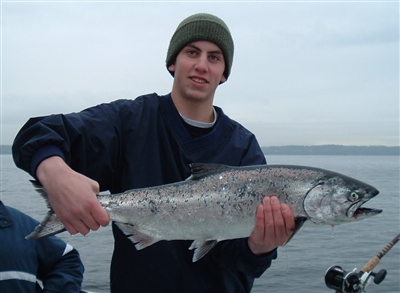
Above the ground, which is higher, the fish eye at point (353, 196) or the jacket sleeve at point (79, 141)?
the jacket sleeve at point (79, 141)

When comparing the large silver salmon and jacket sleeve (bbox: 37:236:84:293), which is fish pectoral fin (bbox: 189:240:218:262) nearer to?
the large silver salmon

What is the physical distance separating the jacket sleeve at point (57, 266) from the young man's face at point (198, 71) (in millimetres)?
2092

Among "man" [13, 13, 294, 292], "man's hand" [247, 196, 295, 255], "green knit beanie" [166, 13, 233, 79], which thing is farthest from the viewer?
"green knit beanie" [166, 13, 233, 79]

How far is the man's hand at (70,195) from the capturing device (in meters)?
2.86

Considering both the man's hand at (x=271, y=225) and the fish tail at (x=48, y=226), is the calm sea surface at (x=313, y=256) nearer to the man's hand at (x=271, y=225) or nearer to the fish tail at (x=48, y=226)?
the man's hand at (x=271, y=225)

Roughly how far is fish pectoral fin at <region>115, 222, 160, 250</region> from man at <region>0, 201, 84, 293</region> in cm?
117

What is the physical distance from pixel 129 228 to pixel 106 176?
501 millimetres

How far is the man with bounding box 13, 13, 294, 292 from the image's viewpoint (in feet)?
10.5

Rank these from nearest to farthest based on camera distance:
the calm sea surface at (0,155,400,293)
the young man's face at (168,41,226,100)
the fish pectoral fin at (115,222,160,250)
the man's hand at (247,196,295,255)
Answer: the fish pectoral fin at (115,222,160,250)
the man's hand at (247,196,295,255)
the young man's face at (168,41,226,100)
the calm sea surface at (0,155,400,293)

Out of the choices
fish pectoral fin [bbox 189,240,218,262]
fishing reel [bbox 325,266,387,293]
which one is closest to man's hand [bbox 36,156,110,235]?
fish pectoral fin [bbox 189,240,218,262]

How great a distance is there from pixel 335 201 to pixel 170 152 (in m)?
1.62

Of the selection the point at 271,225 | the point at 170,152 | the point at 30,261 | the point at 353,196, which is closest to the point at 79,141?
the point at 170,152

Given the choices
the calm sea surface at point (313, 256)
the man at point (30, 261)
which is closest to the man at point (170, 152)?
the man at point (30, 261)

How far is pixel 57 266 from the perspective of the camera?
14.9 ft
